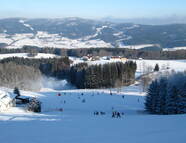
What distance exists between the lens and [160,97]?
98.9 ft

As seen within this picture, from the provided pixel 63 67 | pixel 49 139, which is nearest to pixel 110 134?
pixel 49 139

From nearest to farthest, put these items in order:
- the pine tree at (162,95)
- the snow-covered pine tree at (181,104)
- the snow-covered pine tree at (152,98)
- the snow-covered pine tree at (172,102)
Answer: the snow-covered pine tree at (181,104) < the snow-covered pine tree at (172,102) < the pine tree at (162,95) < the snow-covered pine tree at (152,98)

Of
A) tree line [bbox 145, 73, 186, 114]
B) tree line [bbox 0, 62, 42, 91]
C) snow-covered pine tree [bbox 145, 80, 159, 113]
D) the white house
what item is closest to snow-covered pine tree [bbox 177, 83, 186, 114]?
tree line [bbox 145, 73, 186, 114]

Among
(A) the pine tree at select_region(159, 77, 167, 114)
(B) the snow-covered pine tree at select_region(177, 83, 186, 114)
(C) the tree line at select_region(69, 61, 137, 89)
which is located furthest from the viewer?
(C) the tree line at select_region(69, 61, 137, 89)

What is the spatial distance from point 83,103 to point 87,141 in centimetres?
2470

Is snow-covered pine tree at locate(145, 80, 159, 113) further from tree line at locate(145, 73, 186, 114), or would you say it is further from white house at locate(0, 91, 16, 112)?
white house at locate(0, 91, 16, 112)

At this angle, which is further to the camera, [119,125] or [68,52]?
[68,52]

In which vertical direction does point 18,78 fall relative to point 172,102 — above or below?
below

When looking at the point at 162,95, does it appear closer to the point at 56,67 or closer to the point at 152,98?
the point at 152,98

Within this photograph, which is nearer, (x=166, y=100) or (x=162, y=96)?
(x=166, y=100)

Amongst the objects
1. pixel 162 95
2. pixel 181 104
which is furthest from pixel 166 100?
Answer: pixel 181 104

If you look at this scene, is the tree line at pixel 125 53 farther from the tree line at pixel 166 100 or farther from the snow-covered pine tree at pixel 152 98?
the tree line at pixel 166 100

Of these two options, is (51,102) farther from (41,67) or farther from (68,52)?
(68,52)

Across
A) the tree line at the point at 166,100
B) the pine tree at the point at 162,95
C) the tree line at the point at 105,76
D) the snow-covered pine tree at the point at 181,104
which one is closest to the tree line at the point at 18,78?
the tree line at the point at 105,76
